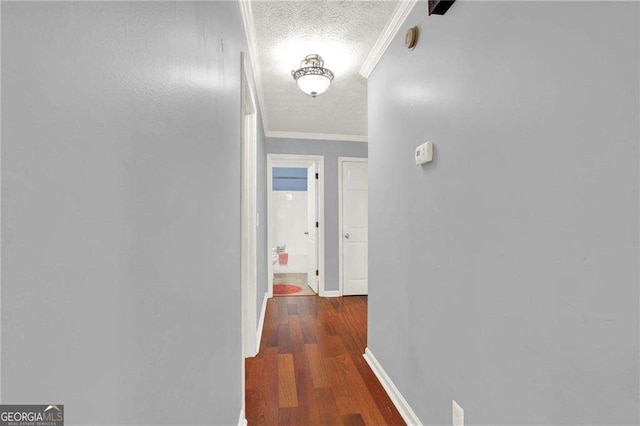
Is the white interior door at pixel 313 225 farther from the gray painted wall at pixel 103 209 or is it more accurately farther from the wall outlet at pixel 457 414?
the gray painted wall at pixel 103 209

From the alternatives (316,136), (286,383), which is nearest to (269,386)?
(286,383)

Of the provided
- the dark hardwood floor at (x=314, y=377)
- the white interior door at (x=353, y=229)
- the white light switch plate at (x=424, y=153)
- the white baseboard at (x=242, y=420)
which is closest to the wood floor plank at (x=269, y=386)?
the dark hardwood floor at (x=314, y=377)

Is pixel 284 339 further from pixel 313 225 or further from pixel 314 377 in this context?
pixel 313 225

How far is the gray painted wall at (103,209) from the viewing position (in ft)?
1.01

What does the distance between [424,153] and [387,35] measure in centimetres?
101

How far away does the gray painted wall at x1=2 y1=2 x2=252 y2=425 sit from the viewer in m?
0.31

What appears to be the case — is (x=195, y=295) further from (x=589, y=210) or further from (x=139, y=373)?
(x=589, y=210)

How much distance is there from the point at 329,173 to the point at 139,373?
4233 mm

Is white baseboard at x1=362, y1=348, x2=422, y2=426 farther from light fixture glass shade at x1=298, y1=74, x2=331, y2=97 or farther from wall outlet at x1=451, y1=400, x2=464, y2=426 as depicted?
light fixture glass shade at x1=298, y1=74, x2=331, y2=97

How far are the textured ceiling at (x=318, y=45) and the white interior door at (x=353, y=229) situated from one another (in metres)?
1.21

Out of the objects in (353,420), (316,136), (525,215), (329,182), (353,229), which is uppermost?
(316,136)

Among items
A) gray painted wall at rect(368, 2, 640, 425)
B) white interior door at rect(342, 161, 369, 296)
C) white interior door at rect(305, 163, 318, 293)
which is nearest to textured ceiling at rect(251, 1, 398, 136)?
gray painted wall at rect(368, 2, 640, 425)

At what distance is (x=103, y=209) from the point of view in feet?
1.42

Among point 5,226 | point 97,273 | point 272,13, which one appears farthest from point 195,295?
point 272,13
